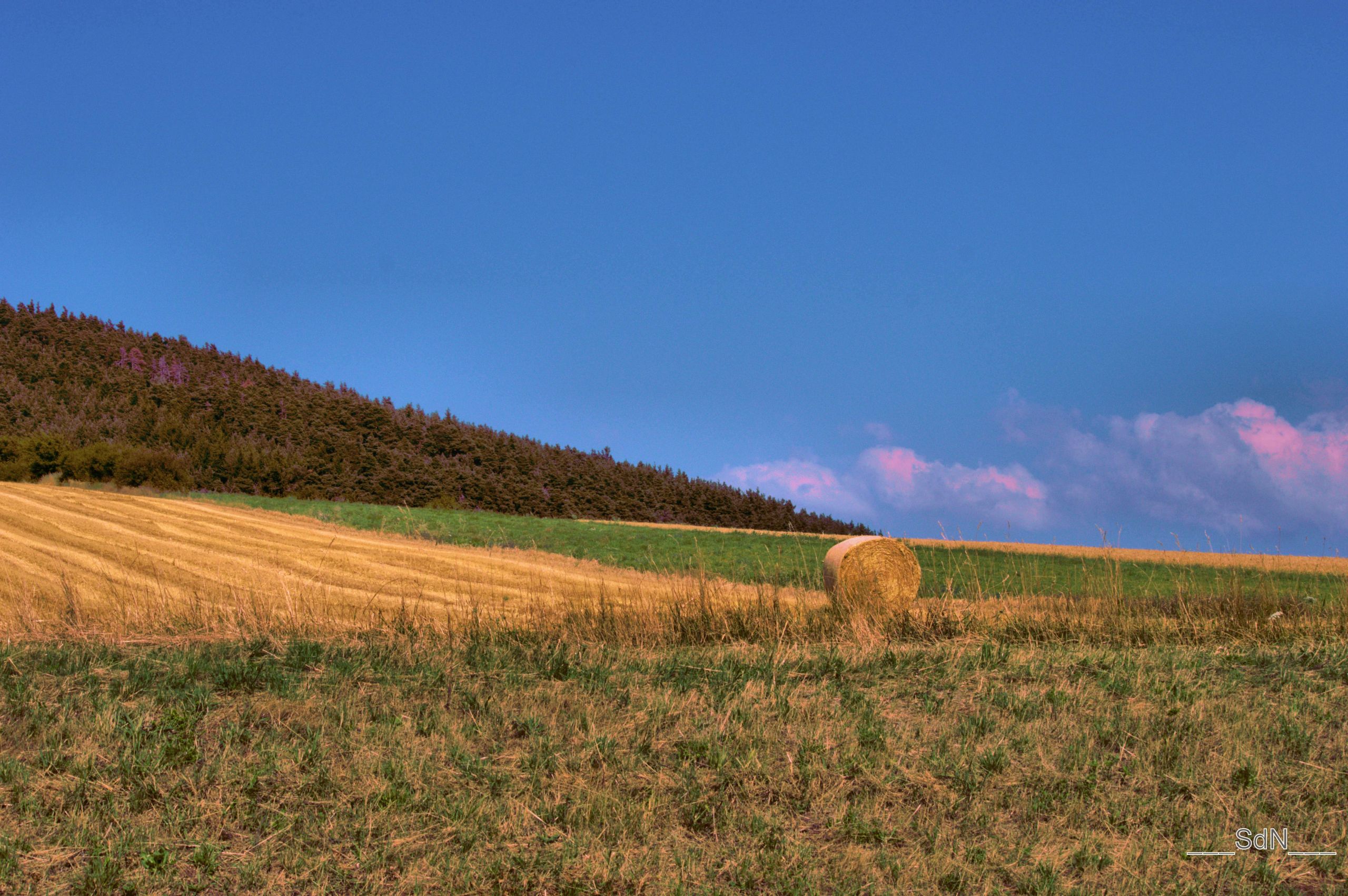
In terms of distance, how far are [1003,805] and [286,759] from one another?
4.61m

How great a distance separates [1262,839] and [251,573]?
1946 centimetres


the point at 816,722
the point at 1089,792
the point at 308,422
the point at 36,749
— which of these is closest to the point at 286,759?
the point at 36,749

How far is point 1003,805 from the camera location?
5262 mm

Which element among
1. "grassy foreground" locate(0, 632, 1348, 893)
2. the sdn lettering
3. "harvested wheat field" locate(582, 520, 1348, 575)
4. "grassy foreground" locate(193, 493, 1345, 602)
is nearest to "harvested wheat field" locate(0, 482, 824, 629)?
"grassy foreground" locate(193, 493, 1345, 602)

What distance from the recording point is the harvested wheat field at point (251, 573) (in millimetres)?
10203

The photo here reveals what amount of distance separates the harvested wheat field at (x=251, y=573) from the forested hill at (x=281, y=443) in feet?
45.7

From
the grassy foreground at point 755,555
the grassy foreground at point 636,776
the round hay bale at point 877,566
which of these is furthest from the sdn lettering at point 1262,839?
the round hay bale at point 877,566

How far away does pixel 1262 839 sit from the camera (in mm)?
5000

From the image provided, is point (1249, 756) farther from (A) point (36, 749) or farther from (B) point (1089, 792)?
(A) point (36, 749)

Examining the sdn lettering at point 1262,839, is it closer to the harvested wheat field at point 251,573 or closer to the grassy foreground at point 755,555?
the harvested wheat field at point 251,573

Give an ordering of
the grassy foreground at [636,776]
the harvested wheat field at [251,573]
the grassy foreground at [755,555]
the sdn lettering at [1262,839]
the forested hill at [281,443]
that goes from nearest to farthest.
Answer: the grassy foreground at [636,776], the sdn lettering at [1262,839], the harvested wheat field at [251,573], the grassy foreground at [755,555], the forested hill at [281,443]

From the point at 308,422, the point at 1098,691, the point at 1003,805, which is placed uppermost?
the point at 308,422

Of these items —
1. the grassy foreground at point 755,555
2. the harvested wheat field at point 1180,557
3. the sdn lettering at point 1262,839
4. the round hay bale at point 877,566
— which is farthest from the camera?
the harvested wheat field at point 1180,557

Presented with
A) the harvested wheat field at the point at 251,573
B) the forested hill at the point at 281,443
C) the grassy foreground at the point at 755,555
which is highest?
the forested hill at the point at 281,443
